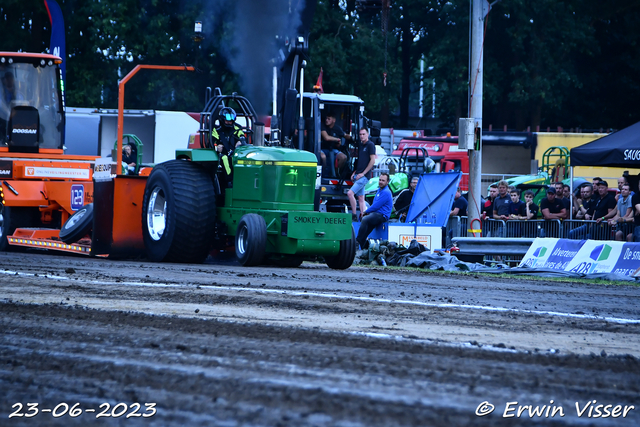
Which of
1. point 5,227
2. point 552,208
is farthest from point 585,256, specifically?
point 5,227

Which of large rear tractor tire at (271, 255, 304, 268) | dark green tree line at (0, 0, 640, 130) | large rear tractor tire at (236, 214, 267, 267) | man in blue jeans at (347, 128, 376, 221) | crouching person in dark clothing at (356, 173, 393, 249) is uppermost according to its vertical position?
dark green tree line at (0, 0, 640, 130)

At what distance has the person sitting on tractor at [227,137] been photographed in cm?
1198

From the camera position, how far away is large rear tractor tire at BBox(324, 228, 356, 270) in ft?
37.9

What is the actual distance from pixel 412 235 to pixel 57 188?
591 centimetres

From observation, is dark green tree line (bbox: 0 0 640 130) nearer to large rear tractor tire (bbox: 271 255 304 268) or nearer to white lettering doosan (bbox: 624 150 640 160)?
white lettering doosan (bbox: 624 150 640 160)

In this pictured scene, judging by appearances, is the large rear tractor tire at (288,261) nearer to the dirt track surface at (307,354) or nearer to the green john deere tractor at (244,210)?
the green john deere tractor at (244,210)

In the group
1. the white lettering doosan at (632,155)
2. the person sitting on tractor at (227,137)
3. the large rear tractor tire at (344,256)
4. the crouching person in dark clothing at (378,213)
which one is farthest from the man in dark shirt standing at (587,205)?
the person sitting on tractor at (227,137)

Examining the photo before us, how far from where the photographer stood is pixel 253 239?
428 inches

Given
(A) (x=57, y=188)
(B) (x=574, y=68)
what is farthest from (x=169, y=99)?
(A) (x=57, y=188)

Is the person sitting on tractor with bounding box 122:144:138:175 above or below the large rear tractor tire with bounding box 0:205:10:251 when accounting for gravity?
above

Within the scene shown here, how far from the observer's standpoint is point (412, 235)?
1512cm

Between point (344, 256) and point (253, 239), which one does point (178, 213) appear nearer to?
point (253, 239)

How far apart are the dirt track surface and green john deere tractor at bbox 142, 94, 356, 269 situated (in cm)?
290

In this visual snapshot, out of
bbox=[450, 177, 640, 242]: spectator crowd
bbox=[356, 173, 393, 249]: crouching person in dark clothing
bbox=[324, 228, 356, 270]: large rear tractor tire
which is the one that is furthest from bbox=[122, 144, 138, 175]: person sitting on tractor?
bbox=[324, 228, 356, 270]: large rear tractor tire
